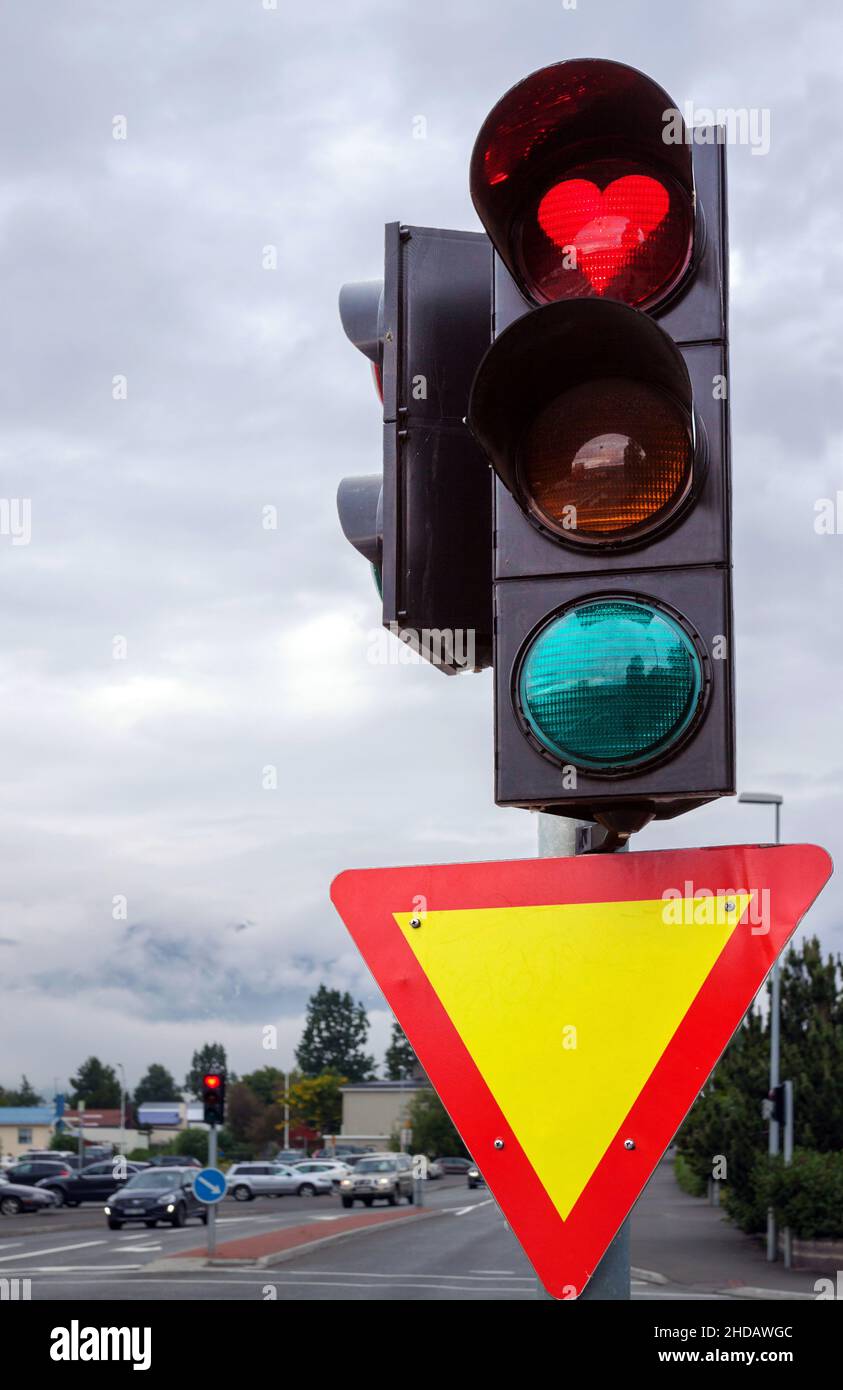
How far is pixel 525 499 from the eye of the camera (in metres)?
2.41

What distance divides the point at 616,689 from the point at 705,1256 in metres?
25.5

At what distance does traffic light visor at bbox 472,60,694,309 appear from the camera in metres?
2.46

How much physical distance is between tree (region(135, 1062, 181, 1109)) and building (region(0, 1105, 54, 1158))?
5630 centimetres

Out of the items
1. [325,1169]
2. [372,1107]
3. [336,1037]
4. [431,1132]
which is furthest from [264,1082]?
[325,1169]

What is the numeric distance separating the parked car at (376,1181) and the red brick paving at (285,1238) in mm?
7150

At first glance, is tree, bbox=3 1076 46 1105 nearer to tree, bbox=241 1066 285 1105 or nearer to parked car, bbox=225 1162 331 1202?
tree, bbox=241 1066 285 1105

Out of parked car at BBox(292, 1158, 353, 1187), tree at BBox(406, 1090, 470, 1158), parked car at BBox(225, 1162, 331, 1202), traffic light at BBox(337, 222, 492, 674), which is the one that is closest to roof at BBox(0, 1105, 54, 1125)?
tree at BBox(406, 1090, 470, 1158)

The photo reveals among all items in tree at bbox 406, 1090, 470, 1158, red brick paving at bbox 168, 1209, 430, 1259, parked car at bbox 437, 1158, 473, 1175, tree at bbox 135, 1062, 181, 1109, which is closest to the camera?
red brick paving at bbox 168, 1209, 430, 1259

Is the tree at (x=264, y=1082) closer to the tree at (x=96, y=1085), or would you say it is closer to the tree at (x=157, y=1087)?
the tree at (x=96, y=1085)

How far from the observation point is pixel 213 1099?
24.1 meters

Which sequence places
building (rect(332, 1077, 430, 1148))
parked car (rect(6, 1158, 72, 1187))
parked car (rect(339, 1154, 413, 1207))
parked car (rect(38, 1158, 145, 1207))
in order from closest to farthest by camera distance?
parked car (rect(339, 1154, 413, 1207)) < parked car (rect(38, 1158, 145, 1207)) < parked car (rect(6, 1158, 72, 1187)) < building (rect(332, 1077, 430, 1148))
